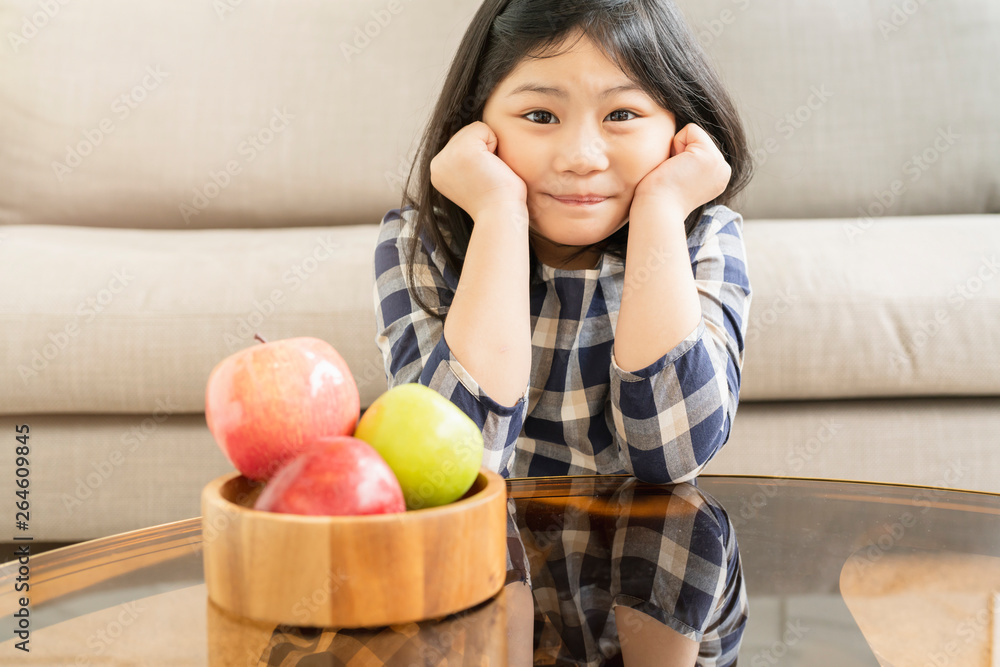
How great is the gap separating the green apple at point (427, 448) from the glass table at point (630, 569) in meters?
0.07

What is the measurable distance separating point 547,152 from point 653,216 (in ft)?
0.42

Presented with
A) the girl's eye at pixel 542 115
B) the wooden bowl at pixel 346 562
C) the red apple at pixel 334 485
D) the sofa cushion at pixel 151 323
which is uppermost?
the girl's eye at pixel 542 115

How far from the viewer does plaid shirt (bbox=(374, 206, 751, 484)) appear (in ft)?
2.59

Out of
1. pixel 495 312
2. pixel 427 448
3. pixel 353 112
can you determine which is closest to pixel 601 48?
pixel 495 312

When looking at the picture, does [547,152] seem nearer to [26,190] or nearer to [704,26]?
[704,26]

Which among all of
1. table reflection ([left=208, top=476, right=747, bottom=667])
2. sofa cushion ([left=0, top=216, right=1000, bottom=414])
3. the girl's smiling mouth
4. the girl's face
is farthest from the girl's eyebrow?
sofa cushion ([left=0, top=216, right=1000, bottom=414])

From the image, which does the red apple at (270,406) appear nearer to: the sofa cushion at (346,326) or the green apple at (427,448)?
the green apple at (427,448)

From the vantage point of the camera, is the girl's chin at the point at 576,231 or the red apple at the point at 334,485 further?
the girl's chin at the point at 576,231

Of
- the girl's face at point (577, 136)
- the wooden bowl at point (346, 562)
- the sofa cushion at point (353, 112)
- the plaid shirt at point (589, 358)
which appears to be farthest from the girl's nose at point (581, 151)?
the sofa cushion at point (353, 112)

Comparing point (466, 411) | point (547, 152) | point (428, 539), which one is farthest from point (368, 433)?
point (547, 152)

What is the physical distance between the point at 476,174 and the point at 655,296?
0.75 feet

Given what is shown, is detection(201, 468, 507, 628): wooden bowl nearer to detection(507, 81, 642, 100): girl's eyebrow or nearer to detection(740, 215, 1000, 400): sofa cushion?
detection(507, 81, 642, 100): girl's eyebrow

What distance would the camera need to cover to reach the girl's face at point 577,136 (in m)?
0.80

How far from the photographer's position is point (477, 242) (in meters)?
0.82
